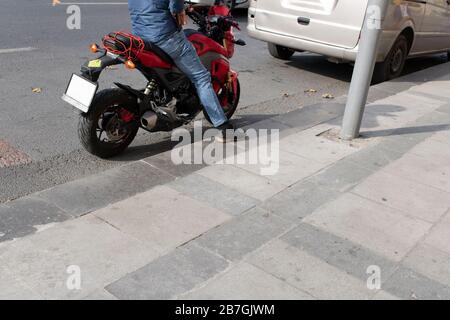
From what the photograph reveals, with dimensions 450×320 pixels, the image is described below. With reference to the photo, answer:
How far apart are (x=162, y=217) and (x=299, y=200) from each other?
44.1 inches

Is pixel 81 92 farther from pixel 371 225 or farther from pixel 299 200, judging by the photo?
pixel 371 225

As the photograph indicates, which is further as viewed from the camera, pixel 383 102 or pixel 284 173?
pixel 383 102

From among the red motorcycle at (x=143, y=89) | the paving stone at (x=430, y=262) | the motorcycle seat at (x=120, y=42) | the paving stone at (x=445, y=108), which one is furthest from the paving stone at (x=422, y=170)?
the motorcycle seat at (x=120, y=42)

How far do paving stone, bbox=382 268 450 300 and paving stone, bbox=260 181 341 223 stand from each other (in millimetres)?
842

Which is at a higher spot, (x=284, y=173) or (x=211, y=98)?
(x=211, y=98)

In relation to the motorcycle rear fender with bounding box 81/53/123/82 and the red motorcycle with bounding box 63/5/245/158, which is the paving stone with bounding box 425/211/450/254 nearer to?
the red motorcycle with bounding box 63/5/245/158

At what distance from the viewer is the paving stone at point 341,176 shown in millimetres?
4455

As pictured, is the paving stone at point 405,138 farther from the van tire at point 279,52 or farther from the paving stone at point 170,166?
the van tire at point 279,52

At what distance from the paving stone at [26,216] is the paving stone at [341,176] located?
2.12m

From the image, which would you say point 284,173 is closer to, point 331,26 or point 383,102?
point 383,102

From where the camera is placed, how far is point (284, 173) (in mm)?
4609

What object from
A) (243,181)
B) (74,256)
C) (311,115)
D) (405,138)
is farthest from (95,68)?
(405,138)
